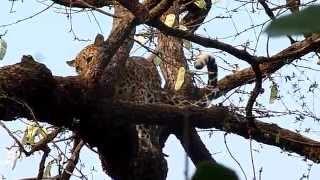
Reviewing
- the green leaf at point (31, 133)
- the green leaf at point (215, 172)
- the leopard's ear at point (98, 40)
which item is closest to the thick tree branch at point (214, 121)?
the green leaf at point (31, 133)

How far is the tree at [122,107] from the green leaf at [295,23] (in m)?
1.95

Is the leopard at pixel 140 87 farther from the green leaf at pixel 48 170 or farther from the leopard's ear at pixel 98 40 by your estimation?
the green leaf at pixel 48 170

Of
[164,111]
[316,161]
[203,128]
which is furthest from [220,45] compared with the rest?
[316,161]

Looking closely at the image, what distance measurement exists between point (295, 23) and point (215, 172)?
0.04 meters

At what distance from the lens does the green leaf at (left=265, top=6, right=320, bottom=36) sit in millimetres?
142

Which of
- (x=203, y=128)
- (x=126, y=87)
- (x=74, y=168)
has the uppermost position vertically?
(x=126, y=87)

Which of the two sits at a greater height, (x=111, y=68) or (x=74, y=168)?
(x=111, y=68)

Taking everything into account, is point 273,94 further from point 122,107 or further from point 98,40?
point 98,40

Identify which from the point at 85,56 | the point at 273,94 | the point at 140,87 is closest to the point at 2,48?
the point at 85,56

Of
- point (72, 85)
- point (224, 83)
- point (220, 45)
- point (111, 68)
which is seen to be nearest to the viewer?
point (220, 45)

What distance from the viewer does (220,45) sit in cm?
229

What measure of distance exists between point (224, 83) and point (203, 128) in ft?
2.23

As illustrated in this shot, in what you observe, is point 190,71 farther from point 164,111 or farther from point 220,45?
point 220,45

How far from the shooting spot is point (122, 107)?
252 centimetres
